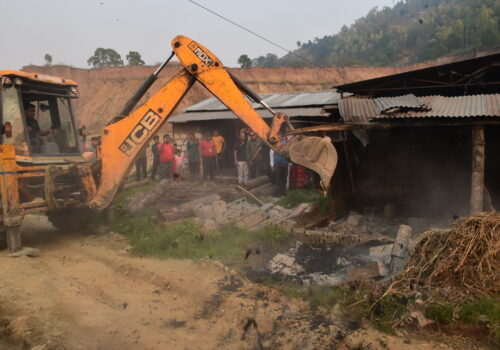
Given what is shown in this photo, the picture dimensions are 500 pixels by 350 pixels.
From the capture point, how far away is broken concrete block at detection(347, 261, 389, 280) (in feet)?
18.0

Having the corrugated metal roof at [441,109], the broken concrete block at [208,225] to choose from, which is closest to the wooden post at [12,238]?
the broken concrete block at [208,225]

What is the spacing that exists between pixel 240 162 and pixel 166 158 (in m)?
3.18

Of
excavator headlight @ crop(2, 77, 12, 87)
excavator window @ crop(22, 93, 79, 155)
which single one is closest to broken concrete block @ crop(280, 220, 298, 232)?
excavator window @ crop(22, 93, 79, 155)

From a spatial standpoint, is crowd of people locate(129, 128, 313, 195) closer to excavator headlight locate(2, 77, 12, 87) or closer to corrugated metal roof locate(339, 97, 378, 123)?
corrugated metal roof locate(339, 97, 378, 123)

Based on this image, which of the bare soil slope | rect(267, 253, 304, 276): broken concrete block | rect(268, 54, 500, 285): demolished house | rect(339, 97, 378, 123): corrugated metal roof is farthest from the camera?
the bare soil slope

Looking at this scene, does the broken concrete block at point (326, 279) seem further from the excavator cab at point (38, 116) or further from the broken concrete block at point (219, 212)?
the excavator cab at point (38, 116)

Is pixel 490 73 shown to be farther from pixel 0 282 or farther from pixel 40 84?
pixel 0 282

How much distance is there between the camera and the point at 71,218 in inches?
320

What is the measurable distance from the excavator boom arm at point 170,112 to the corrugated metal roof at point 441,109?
2.17 m

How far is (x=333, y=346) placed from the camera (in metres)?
3.83

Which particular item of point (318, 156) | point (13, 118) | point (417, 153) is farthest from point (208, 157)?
point (318, 156)

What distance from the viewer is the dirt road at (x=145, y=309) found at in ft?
13.0

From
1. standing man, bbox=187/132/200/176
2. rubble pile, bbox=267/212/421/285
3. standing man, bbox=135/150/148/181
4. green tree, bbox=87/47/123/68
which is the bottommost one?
rubble pile, bbox=267/212/421/285

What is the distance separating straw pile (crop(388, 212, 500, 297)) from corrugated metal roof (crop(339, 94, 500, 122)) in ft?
8.56
